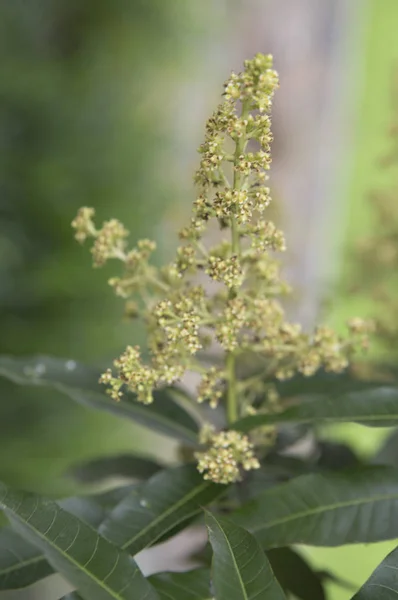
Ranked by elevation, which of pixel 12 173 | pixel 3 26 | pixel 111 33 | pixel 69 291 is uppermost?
pixel 111 33

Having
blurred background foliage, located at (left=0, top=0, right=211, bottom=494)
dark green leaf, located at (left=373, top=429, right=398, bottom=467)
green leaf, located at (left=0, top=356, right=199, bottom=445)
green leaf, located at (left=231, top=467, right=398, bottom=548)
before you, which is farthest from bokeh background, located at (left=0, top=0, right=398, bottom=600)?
green leaf, located at (left=231, top=467, right=398, bottom=548)

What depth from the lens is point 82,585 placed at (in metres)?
0.37

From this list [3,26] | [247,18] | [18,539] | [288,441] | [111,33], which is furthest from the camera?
[247,18]

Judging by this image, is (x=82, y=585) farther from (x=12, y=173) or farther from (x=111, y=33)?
(x=111, y=33)

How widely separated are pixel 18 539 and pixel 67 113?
1.46m

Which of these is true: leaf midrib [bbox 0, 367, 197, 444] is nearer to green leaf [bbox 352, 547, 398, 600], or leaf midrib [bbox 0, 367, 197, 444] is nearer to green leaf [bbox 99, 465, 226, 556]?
green leaf [bbox 99, 465, 226, 556]

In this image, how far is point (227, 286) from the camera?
474 mm

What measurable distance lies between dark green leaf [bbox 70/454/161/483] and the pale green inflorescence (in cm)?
26

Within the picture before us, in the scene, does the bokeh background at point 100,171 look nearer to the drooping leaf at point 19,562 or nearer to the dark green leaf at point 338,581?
the dark green leaf at point 338,581

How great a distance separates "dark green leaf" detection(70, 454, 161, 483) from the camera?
82 centimetres

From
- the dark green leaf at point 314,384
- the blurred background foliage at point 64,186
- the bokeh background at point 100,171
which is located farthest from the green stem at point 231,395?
the blurred background foliage at point 64,186

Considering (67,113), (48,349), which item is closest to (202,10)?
(67,113)

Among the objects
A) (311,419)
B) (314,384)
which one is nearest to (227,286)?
(311,419)

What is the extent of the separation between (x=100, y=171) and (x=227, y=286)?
→ 1.45 m
